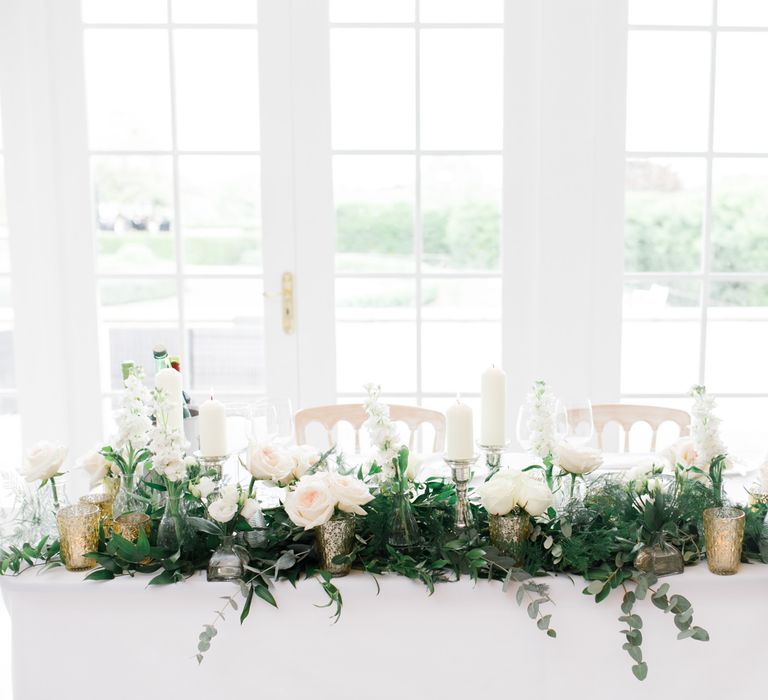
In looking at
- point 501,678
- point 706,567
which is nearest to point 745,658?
point 706,567

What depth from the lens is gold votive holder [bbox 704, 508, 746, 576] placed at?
116cm

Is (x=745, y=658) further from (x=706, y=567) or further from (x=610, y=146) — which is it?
(x=610, y=146)

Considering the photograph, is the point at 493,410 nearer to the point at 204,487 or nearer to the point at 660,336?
the point at 204,487

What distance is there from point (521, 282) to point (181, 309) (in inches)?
50.8

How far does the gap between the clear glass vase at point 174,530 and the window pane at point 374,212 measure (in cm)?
196

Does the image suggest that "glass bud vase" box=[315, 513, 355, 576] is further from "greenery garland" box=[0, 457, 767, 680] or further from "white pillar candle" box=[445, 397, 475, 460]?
"white pillar candle" box=[445, 397, 475, 460]

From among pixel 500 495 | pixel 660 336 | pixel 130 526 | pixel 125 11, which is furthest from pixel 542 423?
pixel 125 11

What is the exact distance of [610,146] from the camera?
2.96 m

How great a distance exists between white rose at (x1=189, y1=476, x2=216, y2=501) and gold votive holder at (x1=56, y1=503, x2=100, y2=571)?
14 cm

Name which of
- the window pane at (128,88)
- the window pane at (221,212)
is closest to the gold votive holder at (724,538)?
the window pane at (221,212)

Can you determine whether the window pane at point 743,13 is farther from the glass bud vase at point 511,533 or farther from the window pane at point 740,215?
the glass bud vase at point 511,533

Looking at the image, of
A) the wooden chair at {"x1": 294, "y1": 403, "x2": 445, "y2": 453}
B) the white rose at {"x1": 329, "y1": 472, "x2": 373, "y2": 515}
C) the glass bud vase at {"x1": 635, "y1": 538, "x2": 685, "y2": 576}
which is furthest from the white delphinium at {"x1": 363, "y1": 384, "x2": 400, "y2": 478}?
the wooden chair at {"x1": 294, "y1": 403, "x2": 445, "y2": 453}

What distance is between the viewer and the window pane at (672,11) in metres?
2.91

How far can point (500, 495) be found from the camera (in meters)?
1.15
